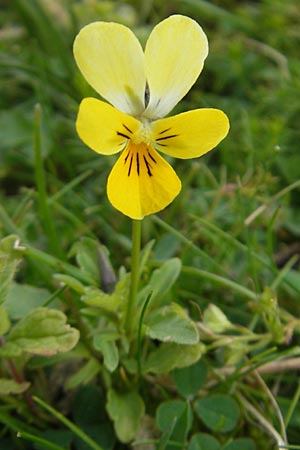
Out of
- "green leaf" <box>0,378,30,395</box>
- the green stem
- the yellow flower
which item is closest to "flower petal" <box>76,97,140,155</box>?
the yellow flower

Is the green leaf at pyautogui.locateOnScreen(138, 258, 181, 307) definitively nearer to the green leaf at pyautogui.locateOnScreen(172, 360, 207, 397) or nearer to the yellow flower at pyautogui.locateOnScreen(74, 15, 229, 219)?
the green leaf at pyautogui.locateOnScreen(172, 360, 207, 397)

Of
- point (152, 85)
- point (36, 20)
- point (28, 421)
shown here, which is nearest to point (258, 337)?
point (28, 421)

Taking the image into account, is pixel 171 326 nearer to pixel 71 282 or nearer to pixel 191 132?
pixel 71 282

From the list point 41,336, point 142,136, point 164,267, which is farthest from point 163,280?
Answer: point 142,136

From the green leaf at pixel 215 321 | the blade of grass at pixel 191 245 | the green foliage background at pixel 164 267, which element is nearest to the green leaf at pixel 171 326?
the green foliage background at pixel 164 267

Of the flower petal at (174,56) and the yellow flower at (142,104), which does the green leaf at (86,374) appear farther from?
the flower petal at (174,56)
